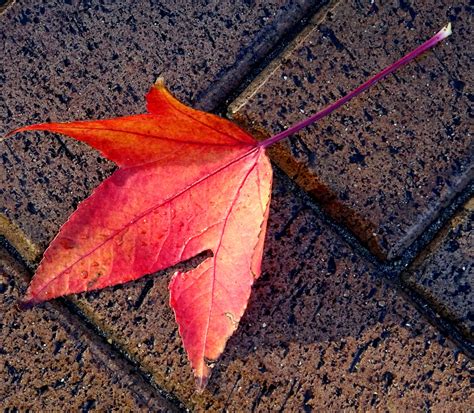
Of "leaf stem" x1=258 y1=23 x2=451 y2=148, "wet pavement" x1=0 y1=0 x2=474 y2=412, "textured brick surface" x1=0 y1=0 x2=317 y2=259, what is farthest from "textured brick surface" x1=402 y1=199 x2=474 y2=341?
"textured brick surface" x1=0 y1=0 x2=317 y2=259

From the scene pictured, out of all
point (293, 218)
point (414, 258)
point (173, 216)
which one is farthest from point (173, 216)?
point (414, 258)

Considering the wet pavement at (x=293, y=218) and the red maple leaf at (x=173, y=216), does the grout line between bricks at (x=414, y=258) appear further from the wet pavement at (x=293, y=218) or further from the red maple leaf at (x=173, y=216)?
the red maple leaf at (x=173, y=216)

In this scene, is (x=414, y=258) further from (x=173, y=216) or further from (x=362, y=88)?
(x=173, y=216)

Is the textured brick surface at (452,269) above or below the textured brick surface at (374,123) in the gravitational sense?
below

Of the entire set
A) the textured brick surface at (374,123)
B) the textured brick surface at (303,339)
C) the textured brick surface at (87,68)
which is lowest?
the textured brick surface at (303,339)

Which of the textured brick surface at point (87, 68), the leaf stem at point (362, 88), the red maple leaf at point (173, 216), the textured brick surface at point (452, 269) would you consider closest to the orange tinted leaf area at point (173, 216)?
the red maple leaf at point (173, 216)

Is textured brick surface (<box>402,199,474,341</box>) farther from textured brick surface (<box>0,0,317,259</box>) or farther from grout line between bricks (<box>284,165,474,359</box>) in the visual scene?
textured brick surface (<box>0,0,317,259</box>)

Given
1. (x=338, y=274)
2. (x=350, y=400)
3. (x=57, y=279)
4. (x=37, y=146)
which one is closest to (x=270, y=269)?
(x=338, y=274)
